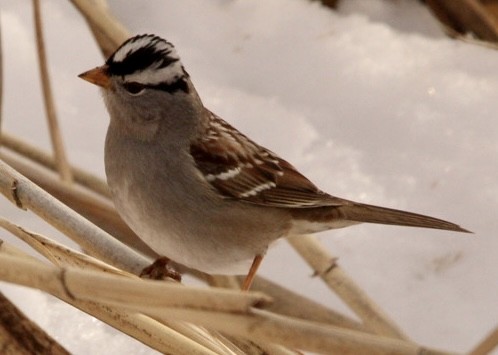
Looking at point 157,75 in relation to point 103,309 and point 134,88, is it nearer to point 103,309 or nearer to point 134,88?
point 134,88

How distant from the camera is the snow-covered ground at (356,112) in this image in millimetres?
2979

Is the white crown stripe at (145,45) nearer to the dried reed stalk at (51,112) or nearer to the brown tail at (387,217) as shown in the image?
the brown tail at (387,217)

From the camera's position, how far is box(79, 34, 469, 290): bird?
218cm

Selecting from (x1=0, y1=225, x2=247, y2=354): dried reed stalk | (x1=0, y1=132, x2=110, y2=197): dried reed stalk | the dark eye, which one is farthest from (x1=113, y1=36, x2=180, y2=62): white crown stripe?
(x1=0, y1=132, x2=110, y2=197): dried reed stalk

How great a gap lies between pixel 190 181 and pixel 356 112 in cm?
129

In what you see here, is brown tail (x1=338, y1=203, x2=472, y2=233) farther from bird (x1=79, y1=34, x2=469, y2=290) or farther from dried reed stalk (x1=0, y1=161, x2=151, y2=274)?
dried reed stalk (x1=0, y1=161, x2=151, y2=274)

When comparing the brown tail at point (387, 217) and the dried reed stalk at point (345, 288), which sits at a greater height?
the brown tail at point (387, 217)

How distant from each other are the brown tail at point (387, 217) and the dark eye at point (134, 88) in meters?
0.48

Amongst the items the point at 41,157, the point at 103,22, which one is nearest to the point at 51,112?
the point at 41,157

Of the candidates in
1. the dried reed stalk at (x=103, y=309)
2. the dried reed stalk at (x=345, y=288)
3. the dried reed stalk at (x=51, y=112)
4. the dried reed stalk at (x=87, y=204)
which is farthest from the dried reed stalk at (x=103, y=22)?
the dried reed stalk at (x=103, y=309)

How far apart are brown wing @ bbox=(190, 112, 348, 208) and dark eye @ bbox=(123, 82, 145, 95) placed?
15 cm

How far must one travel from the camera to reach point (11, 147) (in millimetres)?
3020

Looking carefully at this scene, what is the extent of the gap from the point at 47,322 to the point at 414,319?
0.90 m

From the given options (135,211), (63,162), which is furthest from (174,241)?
(63,162)
